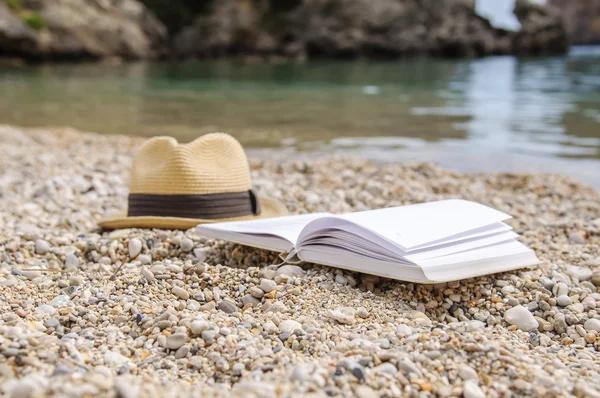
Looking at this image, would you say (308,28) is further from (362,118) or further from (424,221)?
(424,221)

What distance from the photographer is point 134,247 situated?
2.73 meters

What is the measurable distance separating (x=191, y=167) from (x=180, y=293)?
105cm

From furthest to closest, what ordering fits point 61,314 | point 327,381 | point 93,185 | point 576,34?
point 576,34 < point 93,185 < point 61,314 < point 327,381

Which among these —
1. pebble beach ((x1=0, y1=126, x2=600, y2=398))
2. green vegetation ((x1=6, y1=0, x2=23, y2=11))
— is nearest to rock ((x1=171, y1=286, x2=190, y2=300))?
pebble beach ((x1=0, y1=126, x2=600, y2=398))

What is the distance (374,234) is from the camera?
7.36 ft

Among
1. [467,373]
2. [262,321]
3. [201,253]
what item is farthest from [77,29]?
[467,373]

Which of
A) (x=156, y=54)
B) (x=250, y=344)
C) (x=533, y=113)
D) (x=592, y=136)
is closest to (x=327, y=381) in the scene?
(x=250, y=344)

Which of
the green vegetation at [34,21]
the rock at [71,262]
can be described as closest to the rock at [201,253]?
the rock at [71,262]

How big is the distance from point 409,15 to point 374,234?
146 ft

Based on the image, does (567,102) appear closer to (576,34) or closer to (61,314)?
(61,314)

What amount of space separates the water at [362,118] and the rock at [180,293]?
4.15 meters

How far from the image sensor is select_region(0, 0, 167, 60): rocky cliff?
2828 cm

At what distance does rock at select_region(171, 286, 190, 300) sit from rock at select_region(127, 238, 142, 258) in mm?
585

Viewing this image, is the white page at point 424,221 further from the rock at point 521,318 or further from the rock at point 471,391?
the rock at point 471,391
